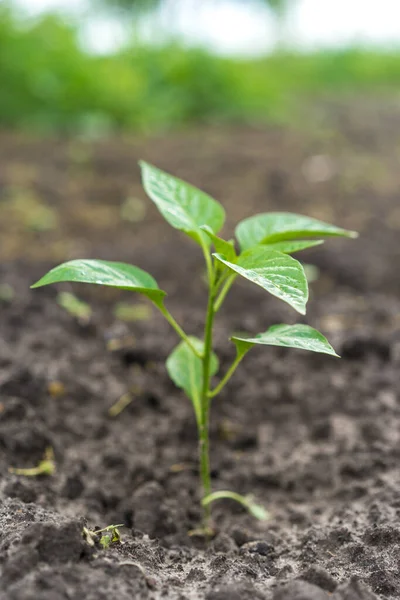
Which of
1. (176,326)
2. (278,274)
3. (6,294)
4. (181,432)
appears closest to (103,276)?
(176,326)

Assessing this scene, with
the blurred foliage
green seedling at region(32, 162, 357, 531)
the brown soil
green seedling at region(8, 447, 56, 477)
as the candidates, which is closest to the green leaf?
green seedling at region(32, 162, 357, 531)

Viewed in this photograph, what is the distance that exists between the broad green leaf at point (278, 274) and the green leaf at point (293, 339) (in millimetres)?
115

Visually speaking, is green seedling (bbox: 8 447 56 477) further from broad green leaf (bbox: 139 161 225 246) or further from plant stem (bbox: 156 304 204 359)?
broad green leaf (bbox: 139 161 225 246)

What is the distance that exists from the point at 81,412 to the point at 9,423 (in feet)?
0.90

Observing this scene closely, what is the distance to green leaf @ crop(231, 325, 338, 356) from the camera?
1.18 metres

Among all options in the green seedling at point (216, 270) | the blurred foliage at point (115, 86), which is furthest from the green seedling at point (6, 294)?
the blurred foliage at point (115, 86)

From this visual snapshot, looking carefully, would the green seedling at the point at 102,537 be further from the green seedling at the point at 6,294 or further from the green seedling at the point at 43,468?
the green seedling at the point at 6,294

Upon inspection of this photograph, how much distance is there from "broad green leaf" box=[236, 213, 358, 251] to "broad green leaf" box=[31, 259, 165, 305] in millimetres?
263

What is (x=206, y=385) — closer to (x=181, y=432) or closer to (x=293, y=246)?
(x=293, y=246)

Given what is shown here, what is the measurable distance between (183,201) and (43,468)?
2.51 ft

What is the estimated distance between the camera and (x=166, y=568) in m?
1.32

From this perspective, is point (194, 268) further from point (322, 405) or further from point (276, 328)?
point (276, 328)

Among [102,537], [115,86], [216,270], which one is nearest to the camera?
[102,537]

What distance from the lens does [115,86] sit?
619 centimetres
